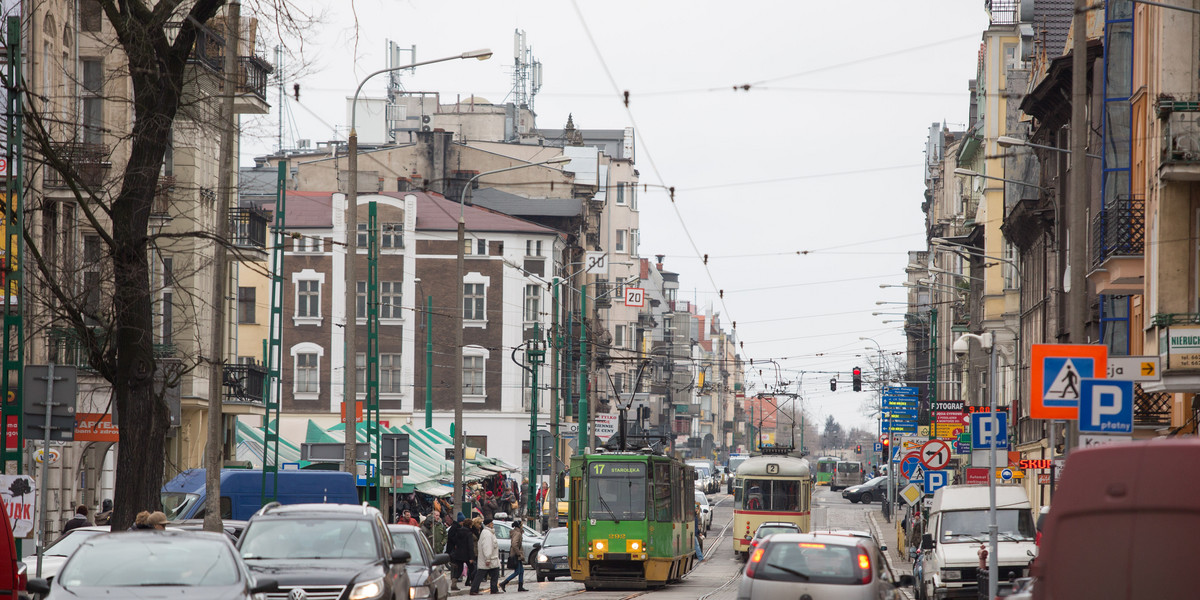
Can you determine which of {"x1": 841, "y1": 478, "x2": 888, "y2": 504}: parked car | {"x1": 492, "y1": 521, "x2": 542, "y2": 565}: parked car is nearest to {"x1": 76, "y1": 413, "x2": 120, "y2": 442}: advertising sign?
{"x1": 492, "y1": 521, "x2": 542, "y2": 565}: parked car

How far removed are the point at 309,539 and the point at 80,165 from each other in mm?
10832

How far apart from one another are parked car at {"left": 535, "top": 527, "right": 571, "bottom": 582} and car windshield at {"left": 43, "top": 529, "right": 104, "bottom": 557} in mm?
19177

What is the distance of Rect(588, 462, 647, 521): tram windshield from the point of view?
1309 inches

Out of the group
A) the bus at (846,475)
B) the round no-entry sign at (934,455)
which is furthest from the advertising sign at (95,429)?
the bus at (846,475)

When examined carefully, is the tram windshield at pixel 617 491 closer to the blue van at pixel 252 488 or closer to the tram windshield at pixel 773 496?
the blue van at pixel 252 488

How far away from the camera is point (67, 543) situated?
21016 millimetres

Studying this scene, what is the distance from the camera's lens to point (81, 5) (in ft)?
121

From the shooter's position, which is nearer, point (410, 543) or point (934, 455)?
point (410, 543)

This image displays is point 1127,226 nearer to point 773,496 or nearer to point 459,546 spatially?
point 459,546

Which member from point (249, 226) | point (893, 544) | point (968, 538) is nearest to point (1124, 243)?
point (968, 538)

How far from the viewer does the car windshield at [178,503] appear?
31780mm

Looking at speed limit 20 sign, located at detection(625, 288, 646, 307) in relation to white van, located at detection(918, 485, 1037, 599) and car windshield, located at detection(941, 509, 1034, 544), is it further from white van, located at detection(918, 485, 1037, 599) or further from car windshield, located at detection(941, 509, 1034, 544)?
car windshield, located at detection(941, 509, 1034, 544)

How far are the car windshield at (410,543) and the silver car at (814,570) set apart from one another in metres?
5.10

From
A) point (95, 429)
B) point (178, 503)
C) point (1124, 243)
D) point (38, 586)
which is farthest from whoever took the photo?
point (178, 503)
